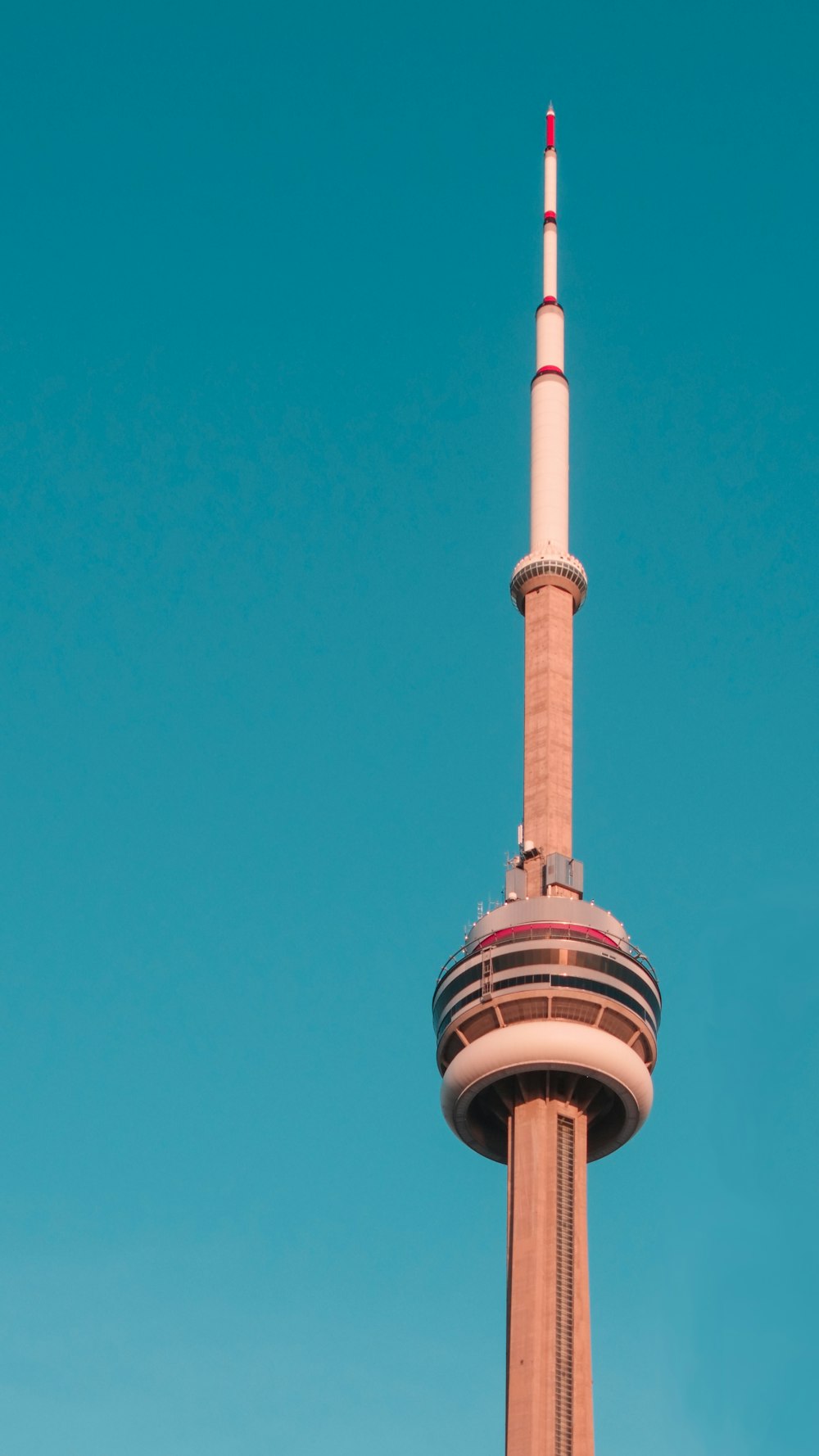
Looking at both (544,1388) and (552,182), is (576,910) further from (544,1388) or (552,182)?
(552,182)

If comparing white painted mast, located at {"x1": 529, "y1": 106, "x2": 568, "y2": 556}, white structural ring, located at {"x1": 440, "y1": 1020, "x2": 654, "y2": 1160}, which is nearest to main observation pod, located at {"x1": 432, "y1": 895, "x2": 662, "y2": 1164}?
white structural ring, located at {"x1": 440, "y1": 1020, "x2": 654, "y2": 1160}

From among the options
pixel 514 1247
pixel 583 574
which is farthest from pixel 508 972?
pixel 583 574

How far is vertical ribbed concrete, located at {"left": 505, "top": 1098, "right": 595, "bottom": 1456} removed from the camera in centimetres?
10481

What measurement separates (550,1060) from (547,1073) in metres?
2.40

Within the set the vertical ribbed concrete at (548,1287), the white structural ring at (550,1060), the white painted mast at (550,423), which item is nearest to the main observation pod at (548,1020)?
the white structural ring at (550,1060)

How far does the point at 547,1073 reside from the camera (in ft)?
375

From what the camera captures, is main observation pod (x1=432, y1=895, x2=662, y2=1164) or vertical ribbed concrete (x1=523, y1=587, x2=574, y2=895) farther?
vertical ribbed concrete (x1=523, y1=587, x2=574, y2=895)

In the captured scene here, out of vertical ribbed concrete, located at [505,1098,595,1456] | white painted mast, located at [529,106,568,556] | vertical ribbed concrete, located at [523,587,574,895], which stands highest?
white painted mast, located at [529,106,568,556]

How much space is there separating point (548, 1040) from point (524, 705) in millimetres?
26432

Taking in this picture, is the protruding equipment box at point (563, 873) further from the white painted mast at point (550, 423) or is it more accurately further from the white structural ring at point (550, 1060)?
the white painted mast at point (550, 423)

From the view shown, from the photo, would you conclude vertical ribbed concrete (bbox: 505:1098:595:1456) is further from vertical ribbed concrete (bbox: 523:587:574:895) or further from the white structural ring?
vertical ribbed concrete (bbox: 523:587:574:895)

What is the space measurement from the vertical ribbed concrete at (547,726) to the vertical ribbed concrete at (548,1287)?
14.9 metres

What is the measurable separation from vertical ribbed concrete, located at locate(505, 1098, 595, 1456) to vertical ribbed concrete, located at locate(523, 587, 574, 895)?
A: 48.9 feet

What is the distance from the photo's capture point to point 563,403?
14388 cm
